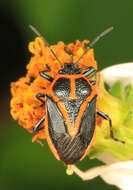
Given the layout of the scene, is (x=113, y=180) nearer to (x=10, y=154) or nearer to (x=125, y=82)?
(x=125, y=82)

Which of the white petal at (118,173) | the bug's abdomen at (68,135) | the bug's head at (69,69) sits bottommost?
the white petal at (118,173)

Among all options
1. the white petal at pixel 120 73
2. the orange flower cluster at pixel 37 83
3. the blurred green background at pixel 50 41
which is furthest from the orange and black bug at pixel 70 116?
the blurred green background at pixel 50 41

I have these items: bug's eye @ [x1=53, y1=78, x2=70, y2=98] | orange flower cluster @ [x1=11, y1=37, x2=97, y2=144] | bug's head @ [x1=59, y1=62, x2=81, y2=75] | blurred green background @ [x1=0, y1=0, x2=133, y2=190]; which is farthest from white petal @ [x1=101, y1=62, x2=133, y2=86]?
blurred green background @ [x1=0, y1=0, x2=133, y2=190]

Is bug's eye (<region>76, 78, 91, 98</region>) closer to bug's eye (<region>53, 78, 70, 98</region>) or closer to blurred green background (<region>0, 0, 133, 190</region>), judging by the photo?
bug's eye (<region>53, 78, 70, 98</region>)

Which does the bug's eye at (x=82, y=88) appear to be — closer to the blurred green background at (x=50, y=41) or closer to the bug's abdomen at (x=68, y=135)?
the bug's abdomen at (x=68, y=135)

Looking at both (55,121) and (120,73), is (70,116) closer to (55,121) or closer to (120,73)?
(55,121)

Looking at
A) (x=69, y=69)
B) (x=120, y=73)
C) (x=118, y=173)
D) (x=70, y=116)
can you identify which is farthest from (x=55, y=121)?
(x=120, y=73)
